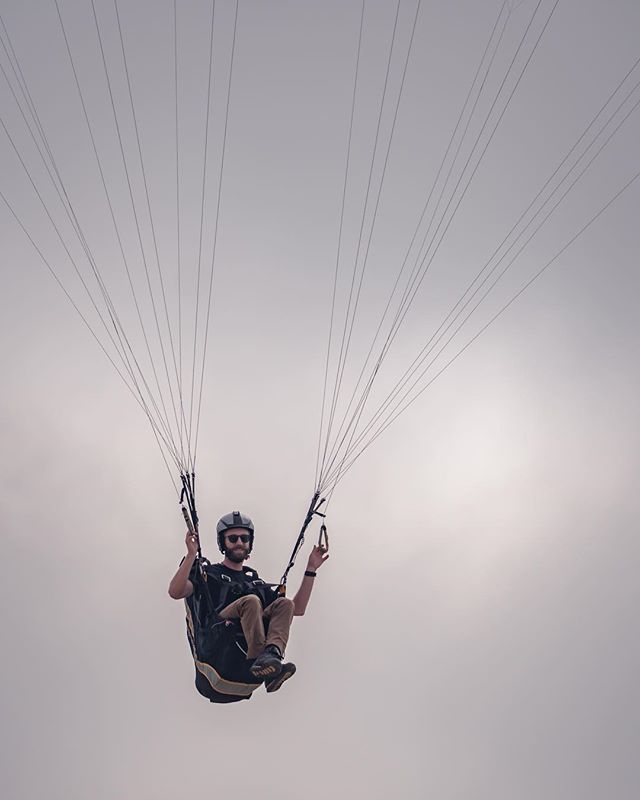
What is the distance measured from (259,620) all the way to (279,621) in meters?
0.24

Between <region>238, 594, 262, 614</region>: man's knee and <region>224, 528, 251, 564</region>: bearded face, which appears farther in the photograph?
<region>224, 528, 251, 564</region>: bearded face

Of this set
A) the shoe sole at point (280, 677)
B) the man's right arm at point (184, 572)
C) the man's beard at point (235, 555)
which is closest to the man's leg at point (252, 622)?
the shoe sole at point (280, 677)

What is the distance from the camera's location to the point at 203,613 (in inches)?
437

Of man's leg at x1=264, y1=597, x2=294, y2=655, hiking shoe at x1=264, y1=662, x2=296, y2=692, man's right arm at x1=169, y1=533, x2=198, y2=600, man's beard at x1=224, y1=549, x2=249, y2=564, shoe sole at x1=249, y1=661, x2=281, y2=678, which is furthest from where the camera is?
man's beard at x1=224, y1=549, x2=249, y2=564

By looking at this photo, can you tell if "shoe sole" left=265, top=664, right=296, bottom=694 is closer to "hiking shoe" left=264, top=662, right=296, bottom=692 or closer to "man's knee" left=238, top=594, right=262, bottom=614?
"hiking shoe" left=264, top=662, right=296, bottom=692

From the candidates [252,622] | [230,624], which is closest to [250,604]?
[252,622]

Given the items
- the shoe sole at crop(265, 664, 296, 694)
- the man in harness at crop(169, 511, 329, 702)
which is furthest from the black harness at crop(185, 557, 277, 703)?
the shoe sole at crop(265, 664, 296, 694)

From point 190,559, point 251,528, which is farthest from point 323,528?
point 190,559

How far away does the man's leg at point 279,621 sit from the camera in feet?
34.7

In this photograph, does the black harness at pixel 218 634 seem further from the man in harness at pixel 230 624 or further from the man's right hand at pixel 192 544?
the man's right hand at pixel 192 544

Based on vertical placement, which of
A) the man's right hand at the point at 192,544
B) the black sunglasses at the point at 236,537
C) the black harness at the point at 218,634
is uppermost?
the black sunglasses at the point at 236,537

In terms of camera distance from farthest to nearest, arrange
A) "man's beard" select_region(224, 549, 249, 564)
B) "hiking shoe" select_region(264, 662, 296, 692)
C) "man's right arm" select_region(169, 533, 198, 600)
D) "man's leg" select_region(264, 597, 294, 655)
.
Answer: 1. "man's beard" select_region(224, 549, 249, 564)
2. "man's right arm" select_region(169, 533, 198, 600)
3. "man's leg" select_region(264, 597, 294, 655)
4. "hiking shoe" select_region(264, 662, 296, 692)

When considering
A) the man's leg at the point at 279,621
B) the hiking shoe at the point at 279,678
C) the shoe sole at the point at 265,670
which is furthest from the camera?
the man's leg at the point at 279,621

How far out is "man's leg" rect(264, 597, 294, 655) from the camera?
10.6 m
